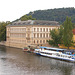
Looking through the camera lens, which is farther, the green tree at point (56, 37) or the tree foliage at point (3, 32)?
the tree foliage at point (3, 32)

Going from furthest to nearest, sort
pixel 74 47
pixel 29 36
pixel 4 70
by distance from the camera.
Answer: pixel 29 36, pixel 74 47, pixel 4 70

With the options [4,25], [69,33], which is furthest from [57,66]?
[4,25]

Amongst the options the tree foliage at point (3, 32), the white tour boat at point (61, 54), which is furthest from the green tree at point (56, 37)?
the tree foliage at point (3, 32)

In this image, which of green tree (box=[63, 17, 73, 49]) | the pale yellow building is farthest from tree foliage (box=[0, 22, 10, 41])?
green tree (box=[63, 17, 73, 49])

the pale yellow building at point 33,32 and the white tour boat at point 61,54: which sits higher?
the pale yellow building at point 33,32

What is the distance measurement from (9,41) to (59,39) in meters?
43.7

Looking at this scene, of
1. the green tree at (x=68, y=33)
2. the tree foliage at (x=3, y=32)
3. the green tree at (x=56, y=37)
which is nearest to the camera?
the green tree at (x=68, y=33)

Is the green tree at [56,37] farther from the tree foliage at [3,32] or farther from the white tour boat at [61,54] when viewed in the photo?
the tree foliage at [3,32]

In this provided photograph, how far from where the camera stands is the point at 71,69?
6319 centimetres

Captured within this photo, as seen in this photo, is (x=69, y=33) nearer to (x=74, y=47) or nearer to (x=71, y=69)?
(x=74, y=47)

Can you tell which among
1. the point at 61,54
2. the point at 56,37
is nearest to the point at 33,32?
the point at 56,37

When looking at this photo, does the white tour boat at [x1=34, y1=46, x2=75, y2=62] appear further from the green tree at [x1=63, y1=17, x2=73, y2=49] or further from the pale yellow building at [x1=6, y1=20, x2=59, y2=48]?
the pale yellow building at [x1=6, y1=20, x2=59, y2=48]

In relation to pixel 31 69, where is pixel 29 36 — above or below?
above

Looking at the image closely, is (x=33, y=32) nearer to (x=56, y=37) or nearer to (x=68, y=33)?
(x=56, y=37)
